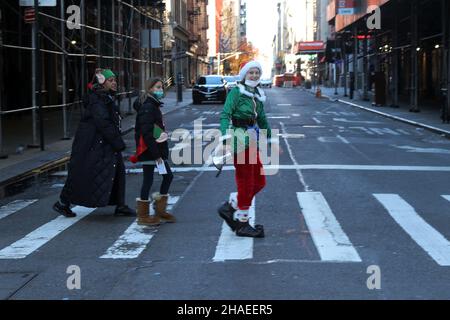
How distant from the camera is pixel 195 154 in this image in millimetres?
14836

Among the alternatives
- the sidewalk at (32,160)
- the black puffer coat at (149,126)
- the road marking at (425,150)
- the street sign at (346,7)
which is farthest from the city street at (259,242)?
the street sign at (346,7)

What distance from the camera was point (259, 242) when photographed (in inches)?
268

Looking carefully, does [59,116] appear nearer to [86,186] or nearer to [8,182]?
[8,182]

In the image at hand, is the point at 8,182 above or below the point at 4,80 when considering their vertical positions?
below

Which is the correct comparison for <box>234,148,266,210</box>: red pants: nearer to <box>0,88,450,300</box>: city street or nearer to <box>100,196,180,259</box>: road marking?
<box>0,88,450,300</box>: city street

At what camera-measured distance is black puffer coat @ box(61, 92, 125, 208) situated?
8016mm

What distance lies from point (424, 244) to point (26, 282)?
3908mm

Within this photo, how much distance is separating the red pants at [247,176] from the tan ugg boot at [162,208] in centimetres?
118

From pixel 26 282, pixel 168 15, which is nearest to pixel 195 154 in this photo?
pixel 26 282

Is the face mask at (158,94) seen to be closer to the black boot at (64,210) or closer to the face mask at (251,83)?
the face mask at (251,83)

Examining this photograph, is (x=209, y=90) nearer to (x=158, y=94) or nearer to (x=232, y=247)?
(x=158, y=94)

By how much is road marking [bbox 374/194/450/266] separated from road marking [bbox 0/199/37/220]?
5.02 m
